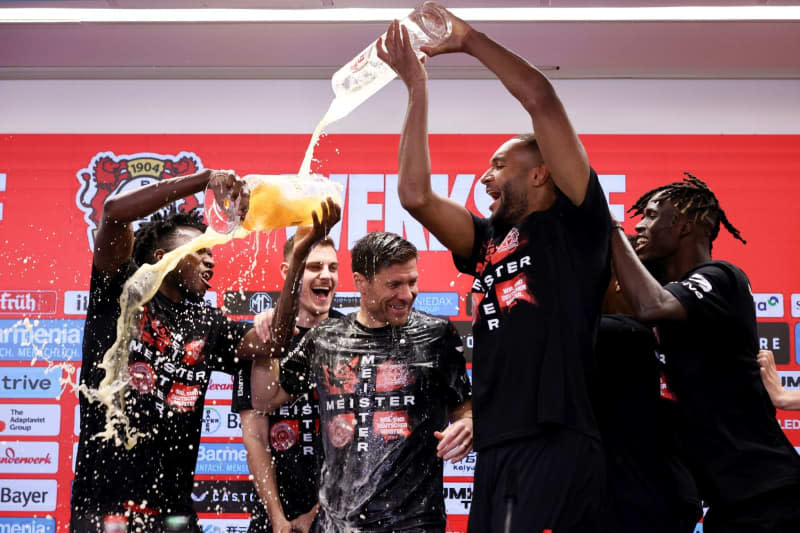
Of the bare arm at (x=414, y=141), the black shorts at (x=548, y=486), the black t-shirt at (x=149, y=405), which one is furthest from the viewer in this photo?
the black t-shirt at (x=149, y=405)

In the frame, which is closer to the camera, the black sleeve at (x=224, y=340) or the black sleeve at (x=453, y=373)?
the black sleeve at (x=453, y=373)

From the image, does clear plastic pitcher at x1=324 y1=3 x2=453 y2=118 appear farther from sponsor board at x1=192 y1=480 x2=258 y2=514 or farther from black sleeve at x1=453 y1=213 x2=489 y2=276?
sponsor board at x1=192 y1=480 x2=258 y2=514

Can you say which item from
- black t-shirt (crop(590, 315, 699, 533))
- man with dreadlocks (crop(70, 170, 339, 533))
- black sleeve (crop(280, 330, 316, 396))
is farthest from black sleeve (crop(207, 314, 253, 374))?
black t-shirt (crop(590, 315, 699, 533))

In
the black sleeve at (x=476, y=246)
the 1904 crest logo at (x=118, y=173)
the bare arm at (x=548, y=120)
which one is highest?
the 1904 crest logo at (x=118, y=173)

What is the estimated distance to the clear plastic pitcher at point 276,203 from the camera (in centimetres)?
230

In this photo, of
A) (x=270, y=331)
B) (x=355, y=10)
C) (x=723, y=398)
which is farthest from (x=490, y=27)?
(x=723, y=398)

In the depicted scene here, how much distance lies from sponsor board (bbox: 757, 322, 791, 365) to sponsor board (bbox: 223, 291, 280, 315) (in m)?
2.38

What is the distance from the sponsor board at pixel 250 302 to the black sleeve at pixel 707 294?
6.82 feet

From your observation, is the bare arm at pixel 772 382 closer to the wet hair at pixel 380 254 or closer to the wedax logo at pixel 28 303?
the wet hair at pixel 380 254

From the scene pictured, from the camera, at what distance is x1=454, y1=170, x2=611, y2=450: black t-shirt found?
1.83 metres

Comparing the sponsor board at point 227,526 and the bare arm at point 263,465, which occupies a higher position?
the bare arm at point 263,465

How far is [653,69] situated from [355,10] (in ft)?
5.20

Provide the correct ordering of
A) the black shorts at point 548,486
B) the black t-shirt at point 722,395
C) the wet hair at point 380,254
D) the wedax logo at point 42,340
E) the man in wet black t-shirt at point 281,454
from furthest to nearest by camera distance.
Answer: the wedax logo at point 42,340
the man in wet black t-shirt at point 281,454
the wet hair at point 380,254
the black t-shirt at point 722,395
the black shorts at point 548,486

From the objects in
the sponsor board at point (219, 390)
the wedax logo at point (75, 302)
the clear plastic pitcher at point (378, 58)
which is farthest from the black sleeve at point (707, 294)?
the wedax logo at point (75, 302)
